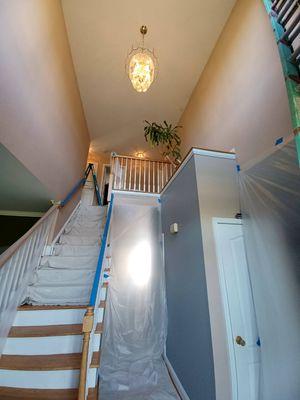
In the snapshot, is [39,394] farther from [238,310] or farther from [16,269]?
[238,310]

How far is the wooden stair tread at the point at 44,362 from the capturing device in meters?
1.54

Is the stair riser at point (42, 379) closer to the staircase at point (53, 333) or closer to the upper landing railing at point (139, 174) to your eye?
the staircase at point (53, 333)

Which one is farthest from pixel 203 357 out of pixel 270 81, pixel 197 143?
pixel 197 143

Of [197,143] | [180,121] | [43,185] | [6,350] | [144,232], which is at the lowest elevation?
[6,350]

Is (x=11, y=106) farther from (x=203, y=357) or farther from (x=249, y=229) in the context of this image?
(x=203, y=357)

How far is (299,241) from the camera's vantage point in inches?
46.8

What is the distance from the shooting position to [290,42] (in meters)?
1.45

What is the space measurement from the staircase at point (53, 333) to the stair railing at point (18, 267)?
0.11 metres

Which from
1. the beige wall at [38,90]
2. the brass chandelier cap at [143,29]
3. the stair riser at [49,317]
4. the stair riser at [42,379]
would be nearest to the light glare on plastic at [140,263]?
the stair riser at [49,317]

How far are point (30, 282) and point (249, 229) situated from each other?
2.77 meters

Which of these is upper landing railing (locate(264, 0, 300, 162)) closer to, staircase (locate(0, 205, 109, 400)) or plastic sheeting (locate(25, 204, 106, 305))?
staircase (locate(0, 205, 109, 400))

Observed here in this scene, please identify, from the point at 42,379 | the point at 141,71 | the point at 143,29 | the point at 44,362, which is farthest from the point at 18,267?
the point at 143,29

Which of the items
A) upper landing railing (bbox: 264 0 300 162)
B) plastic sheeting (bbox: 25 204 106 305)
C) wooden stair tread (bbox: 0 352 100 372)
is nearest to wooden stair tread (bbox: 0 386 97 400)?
wooden stair tread (bbox: 0 352 100 372)

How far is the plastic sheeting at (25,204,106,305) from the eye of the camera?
2.13m
